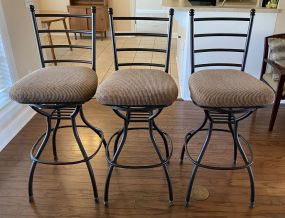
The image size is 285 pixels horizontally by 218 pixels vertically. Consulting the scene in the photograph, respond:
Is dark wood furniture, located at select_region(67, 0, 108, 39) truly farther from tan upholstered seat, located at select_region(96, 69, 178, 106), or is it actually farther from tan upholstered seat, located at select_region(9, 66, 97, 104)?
tan upholstered seat, located at select_region(96, 69, 178, 106)

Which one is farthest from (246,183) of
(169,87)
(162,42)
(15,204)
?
(162,42)

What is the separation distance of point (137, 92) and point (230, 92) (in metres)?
0.45

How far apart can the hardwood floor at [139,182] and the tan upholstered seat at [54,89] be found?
0.67 meters

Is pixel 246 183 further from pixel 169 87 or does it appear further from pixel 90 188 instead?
pixel 90 188

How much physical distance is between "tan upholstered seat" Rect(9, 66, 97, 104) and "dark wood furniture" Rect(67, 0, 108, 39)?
424 centimetres

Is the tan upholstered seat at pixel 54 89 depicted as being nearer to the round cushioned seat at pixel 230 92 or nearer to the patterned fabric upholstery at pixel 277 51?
the round cushioned seat at pixel 230 92

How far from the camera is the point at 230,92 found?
125cm

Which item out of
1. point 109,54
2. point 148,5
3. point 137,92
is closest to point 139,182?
point 137,92

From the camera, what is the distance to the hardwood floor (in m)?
1.52

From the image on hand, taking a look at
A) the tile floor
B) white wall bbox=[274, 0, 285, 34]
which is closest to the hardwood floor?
white wall bbox=[274, 0, 285, 34]

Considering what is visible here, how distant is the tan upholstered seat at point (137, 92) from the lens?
1232 mm

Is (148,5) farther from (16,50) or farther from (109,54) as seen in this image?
(16,50)

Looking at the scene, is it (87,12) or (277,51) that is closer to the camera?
(277,51)

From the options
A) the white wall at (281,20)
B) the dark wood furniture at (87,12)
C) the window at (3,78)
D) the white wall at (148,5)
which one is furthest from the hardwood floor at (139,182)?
the white wall at (148,5)
